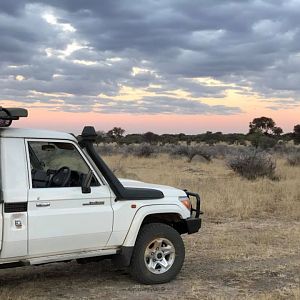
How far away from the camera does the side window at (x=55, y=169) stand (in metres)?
6.27

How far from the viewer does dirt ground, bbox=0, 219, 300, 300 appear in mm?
6391

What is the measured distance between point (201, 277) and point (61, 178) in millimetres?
2379

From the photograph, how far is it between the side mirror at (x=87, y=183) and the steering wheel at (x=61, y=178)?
0.63ft

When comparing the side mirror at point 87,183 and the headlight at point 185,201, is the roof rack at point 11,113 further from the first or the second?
the headlight at point 185,201

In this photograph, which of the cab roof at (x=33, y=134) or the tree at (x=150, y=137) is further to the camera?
the tree at (x=150, y=137)

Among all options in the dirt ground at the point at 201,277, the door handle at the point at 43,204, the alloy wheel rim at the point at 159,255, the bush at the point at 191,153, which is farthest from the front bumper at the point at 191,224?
the bush at the point at 191,153

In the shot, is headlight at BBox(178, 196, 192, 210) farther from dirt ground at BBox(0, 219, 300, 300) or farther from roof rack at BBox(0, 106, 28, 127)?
roof rack at BBox(0, 106, 28, 127)

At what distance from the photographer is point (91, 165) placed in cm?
642

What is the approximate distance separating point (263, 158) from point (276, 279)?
50.1 ft

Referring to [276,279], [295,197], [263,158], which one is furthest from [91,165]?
[263,158]

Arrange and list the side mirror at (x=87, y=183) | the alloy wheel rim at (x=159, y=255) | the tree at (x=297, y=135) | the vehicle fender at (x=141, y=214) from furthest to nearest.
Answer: the tree at (x=297, y=135) → the alloy wheel rim at (x=159, y=255) → the vehicle fender at (x=141, y=214) → the side mirror at (x=87, y=183)

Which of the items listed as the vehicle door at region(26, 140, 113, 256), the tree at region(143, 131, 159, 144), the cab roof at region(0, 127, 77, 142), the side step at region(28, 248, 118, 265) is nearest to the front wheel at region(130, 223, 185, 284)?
the side step at region(28, 248, 118, 265)

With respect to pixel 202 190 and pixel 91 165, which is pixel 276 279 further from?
pixel 202 190

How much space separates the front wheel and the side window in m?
0.97
